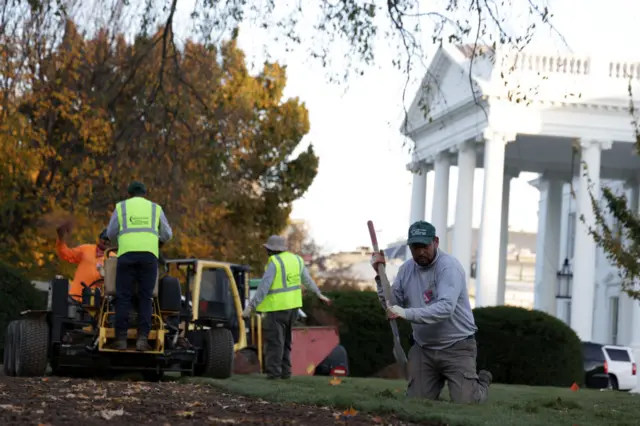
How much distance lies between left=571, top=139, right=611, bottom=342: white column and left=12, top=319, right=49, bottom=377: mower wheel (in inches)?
1423

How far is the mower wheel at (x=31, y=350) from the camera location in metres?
15.1

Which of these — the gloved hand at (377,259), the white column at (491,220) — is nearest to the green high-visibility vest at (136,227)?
the gloved hand at (377,259)

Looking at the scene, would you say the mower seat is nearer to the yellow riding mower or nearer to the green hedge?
the yellow riding mower

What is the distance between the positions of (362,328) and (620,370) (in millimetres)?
14600

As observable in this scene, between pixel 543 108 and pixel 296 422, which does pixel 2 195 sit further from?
pixel 543 108

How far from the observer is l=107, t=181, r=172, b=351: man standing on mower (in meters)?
14.6

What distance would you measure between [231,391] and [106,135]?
17.4 m

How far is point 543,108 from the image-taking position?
5088 centimetres

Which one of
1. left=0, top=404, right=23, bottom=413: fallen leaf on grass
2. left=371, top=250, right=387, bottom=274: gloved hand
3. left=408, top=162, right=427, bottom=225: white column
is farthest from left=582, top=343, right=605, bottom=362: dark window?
left=0, top=404, right=23, bottom=413: fallen leaf on grass

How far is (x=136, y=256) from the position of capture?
1455 cm

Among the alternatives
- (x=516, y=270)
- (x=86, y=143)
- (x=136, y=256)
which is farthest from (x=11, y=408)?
(x=516, y=270)

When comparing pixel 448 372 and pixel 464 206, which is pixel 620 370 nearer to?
pixel 464 206

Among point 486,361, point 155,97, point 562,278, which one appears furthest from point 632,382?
point 155,97

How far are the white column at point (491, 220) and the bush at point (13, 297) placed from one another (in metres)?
29.0
